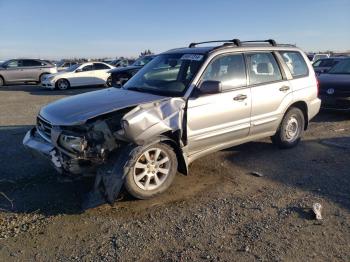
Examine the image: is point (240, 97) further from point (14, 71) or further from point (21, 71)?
point (14, 71)

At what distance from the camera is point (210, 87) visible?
469 cm

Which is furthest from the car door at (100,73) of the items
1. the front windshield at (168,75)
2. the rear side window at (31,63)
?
the front windshield at (168,75)

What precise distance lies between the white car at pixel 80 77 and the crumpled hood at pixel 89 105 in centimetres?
1411

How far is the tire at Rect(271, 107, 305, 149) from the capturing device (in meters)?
6.19

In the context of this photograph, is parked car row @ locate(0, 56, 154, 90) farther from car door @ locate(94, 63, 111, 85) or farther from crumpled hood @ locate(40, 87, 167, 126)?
crumpled hood @ locate(40, 87, 167, 126)

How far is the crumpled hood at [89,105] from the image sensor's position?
4.15 meters

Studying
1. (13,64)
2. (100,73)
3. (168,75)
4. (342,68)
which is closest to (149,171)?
(168,75)

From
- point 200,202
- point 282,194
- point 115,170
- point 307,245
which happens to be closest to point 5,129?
point 115,170

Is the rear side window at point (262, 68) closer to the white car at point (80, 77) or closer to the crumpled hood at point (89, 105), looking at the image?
the crumpled hood at point (89, 105)

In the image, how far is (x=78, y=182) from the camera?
4.91 m

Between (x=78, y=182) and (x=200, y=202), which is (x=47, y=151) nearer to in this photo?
(x=78, y=182)

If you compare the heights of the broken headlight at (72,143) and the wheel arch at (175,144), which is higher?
the broken headlight at (72,143)

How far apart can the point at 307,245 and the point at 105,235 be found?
1.99 metres

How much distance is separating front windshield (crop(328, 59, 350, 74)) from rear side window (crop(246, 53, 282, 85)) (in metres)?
5.40
